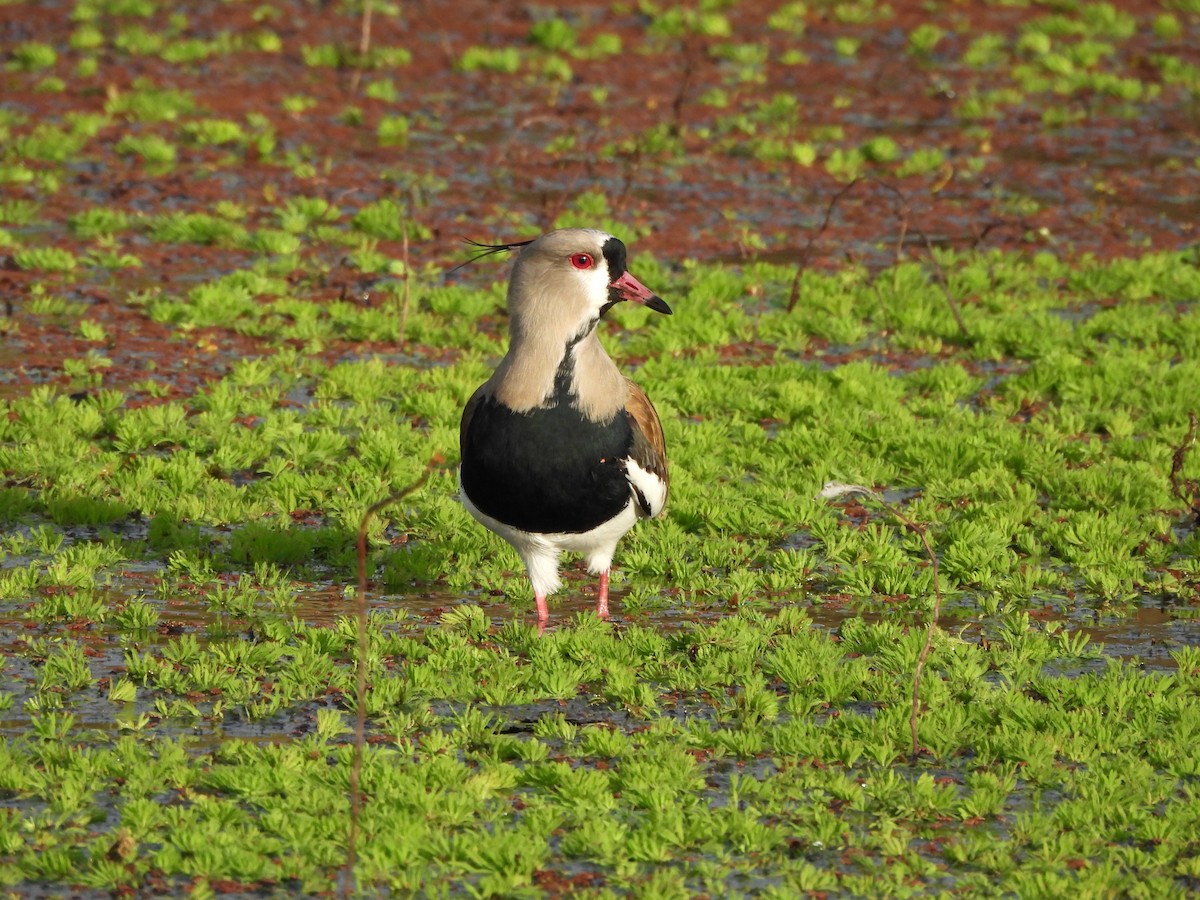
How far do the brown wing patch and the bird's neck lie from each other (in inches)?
13.8

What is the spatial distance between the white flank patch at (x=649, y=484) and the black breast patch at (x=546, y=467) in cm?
7

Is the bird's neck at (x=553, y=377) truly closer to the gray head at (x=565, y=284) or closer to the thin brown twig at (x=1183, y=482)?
the gray head at (x=565, y=284)

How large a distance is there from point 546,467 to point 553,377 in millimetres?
447

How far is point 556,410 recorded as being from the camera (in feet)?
26.1

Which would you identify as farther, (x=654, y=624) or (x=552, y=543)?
(x=654, y=624)

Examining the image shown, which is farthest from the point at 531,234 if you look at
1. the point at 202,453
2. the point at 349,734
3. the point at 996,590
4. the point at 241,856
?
the point at 241,856

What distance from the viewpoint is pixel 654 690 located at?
26.5 feet

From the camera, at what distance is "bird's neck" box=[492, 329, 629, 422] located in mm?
7934

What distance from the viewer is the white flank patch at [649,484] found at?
825 cm

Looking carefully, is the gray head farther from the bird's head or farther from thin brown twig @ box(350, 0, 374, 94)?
thin brown twig @ box(350, 0, 374, 94)

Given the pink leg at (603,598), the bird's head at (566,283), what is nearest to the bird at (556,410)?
the bird's head at (566,283)

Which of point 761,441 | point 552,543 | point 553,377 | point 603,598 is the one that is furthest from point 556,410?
point 761,441

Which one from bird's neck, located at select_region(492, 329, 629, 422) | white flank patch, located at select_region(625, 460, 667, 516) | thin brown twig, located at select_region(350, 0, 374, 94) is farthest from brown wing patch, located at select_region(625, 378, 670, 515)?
thin brown twig, located at select_region(350, 0, 374, 94)

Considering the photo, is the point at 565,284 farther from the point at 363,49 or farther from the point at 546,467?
the point at 363,49
